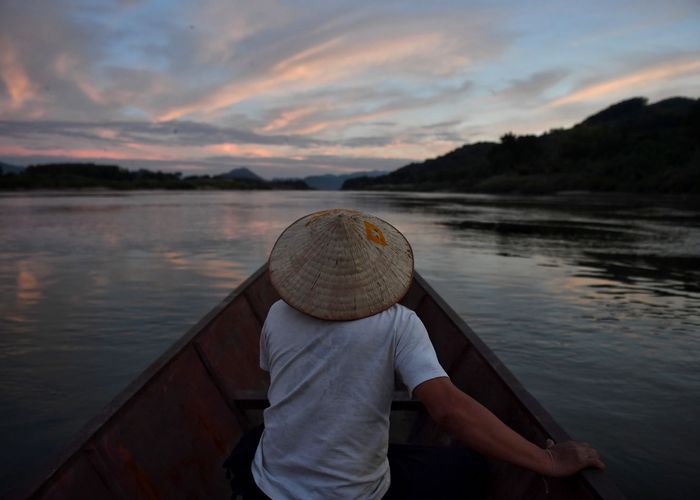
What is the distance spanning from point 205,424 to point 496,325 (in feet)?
19.9

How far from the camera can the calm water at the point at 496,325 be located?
196 inches

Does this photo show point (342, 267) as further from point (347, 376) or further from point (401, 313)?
point (347, 376)

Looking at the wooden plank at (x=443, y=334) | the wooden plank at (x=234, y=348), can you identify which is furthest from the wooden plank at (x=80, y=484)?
the wooden plank at (x=443, y=334)

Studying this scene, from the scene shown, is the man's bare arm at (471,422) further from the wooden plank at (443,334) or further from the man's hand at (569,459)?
the wooden plank at (443,334)

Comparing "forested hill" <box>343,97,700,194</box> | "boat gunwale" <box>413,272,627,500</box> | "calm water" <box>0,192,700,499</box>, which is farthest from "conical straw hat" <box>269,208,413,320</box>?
"forested hill" <box>343,97,700,194</box>

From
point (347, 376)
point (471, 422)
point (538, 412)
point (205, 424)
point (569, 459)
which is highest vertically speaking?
point (347, 376)

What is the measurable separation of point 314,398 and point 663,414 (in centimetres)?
495

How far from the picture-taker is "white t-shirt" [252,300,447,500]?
75.7 inches

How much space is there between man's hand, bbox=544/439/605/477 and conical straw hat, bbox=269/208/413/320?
2.89 ft

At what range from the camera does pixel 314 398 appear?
1999 mm

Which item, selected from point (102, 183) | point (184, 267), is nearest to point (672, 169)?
point (184, 267)

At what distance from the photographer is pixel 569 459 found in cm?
208

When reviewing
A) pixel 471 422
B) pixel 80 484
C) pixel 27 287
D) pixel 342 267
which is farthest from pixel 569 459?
pixel 27 287

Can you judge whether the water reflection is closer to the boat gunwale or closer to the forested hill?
the boat gunwale
